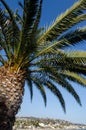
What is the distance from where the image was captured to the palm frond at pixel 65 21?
49.0 feet

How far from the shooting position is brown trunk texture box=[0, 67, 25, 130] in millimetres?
14484

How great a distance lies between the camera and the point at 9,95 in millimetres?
14875

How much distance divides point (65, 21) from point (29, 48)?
1788 mm

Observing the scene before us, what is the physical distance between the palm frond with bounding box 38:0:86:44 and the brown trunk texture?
1.80 m

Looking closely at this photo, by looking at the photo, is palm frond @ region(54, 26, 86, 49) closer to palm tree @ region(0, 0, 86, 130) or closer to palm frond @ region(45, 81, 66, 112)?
palm tree @ region(0, 0, 86, 130)

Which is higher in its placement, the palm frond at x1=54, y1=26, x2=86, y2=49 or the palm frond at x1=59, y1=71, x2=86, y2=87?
the palm frond at x1=54, y1=26, x2=86, y2=49

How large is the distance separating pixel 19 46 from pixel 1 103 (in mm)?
2431

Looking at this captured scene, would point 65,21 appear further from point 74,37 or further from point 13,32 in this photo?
point 13,32

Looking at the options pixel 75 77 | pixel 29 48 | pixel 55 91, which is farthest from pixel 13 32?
pixel 55 91

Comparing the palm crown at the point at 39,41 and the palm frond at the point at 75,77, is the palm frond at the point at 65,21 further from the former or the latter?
the palm frond at the point at 75,77

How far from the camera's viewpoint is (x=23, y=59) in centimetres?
1562

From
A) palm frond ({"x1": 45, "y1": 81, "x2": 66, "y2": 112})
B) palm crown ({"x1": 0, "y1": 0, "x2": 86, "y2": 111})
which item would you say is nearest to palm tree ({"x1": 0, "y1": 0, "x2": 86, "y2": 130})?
palm crown ({"x1": 0, "y1": 0, "x2": 86, "y2": 111})

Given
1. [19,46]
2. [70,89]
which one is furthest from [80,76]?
[19,46]

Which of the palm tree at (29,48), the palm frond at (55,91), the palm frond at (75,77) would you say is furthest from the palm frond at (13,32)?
the palm frond at (55,91)
